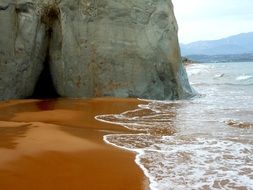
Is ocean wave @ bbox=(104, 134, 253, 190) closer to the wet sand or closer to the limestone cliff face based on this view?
the wet sand

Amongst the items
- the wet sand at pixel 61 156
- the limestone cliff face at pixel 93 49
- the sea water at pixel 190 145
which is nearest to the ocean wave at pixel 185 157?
the sea water at pixel 190 145

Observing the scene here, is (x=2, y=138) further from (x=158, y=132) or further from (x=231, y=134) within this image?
(x=231, y=134)

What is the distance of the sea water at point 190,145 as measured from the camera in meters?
4.54

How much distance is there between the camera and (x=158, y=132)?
23.6 ft

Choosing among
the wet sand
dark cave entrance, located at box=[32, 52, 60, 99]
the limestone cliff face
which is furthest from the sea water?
dark cave entrance, located at box=[32, 52, 60, 99]

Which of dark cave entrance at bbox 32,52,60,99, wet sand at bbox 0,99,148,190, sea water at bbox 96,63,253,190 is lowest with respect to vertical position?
sea water at bbox 96,63,253,190

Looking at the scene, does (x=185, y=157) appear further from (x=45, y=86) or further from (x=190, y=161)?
(x=45, y=86)

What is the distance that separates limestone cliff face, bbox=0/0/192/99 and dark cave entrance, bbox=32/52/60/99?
0.98ft

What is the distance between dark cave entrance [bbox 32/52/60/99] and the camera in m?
12.6

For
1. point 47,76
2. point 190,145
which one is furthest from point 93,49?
point 190,145

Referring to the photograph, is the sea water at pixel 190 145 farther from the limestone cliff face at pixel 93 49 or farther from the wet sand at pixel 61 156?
the limestone cliff face at pixel 93 49

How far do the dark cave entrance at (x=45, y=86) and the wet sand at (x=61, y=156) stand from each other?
3922mm

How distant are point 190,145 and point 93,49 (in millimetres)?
6791

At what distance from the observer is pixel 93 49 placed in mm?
12375
